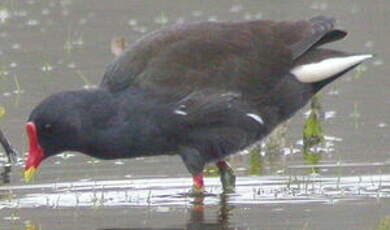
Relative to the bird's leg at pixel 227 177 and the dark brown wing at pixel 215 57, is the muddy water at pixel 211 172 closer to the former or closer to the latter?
the bird's leg at pixel 227 177

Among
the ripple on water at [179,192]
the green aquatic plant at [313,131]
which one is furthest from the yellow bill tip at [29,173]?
the green aquatic plant at [313,131]

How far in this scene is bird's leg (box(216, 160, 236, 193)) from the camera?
11.2 m

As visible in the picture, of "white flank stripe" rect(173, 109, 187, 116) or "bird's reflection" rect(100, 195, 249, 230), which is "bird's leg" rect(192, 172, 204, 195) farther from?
"white flank stripe" rect(173, 109, 187, 116)

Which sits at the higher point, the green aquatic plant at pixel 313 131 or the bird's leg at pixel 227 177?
the green aquatic plant at pixel 313 131

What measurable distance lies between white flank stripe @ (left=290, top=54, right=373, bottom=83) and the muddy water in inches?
27.3

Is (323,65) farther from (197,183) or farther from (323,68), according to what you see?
(197,183)

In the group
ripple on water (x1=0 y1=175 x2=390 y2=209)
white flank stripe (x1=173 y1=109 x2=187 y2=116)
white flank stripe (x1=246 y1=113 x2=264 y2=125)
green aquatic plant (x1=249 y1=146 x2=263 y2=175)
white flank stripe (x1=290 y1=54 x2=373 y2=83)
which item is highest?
white flank stripe (x1=290 y1=54 x2=373 y2=83)

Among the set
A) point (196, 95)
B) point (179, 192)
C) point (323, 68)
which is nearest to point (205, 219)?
point (179, 192)

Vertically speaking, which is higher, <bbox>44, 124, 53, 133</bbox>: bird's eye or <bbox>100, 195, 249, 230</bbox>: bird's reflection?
<bbox>44, 124, 53, 133</bbox>: bird's eye

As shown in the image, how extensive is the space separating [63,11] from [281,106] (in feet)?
27.7

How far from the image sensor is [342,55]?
1152 cm

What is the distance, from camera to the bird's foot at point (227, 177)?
1124cm

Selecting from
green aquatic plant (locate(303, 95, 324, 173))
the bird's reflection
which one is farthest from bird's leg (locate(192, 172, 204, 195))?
green aquatic plant (locate(303, 95, 324, 173))

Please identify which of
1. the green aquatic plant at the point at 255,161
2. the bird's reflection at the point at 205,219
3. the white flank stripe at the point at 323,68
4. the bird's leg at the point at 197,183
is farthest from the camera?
the green aquatic plant at the point at 255,161
